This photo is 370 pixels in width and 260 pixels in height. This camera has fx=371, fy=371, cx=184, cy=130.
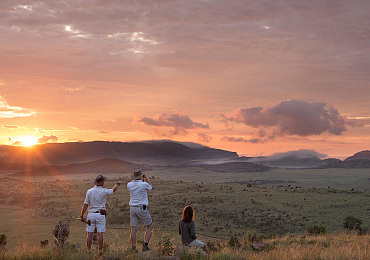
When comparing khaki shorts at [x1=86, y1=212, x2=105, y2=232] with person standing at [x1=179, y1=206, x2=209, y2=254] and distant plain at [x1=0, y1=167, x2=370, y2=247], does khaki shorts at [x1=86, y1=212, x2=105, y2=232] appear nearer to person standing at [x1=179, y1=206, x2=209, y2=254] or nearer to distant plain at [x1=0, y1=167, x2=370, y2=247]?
person standing at [x1=179, y1=206, x2=209, y2=254]

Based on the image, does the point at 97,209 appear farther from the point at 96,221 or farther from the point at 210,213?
the point at 210,213

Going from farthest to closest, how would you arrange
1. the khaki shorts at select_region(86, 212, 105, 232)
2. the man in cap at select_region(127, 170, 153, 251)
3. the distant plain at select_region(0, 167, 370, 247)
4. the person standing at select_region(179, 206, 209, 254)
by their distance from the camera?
the distant plain at select_region(0, 167, 370, 247), the person standing at select_region(179, 206, 209, 254), the man in cap at select_region(127, 170, 153, 251), the khaki shorts at select_region(86, 212, 105, 232)

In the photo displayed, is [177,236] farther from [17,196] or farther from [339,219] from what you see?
[17,196]

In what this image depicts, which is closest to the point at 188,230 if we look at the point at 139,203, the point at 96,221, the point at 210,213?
the point at 139,203

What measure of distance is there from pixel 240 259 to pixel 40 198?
178 ft

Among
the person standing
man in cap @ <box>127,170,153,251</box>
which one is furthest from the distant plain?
man in cap @ <box>127,170,153,251</box>

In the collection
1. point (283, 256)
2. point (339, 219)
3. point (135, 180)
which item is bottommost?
point (339, 219)

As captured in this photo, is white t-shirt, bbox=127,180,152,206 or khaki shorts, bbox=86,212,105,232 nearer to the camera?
khaki shorts, bbox=86,212,105,232

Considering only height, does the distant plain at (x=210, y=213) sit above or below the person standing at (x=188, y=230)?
below

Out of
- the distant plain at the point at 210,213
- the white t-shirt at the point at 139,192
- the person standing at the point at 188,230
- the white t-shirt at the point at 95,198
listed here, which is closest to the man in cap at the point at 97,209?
the white t-shirt at the point at 95,198

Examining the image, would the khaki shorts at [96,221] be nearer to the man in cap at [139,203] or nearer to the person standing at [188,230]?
the man in cap at [139,203]

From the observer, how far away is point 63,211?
44.5 meters

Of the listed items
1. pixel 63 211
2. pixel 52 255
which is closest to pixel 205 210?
pixel 63 211

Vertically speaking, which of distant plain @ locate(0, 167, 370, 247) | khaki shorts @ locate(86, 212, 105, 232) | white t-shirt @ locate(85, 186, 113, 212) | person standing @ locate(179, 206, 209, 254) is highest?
white t-shirt @ locate(85, 186, 113, 212)
